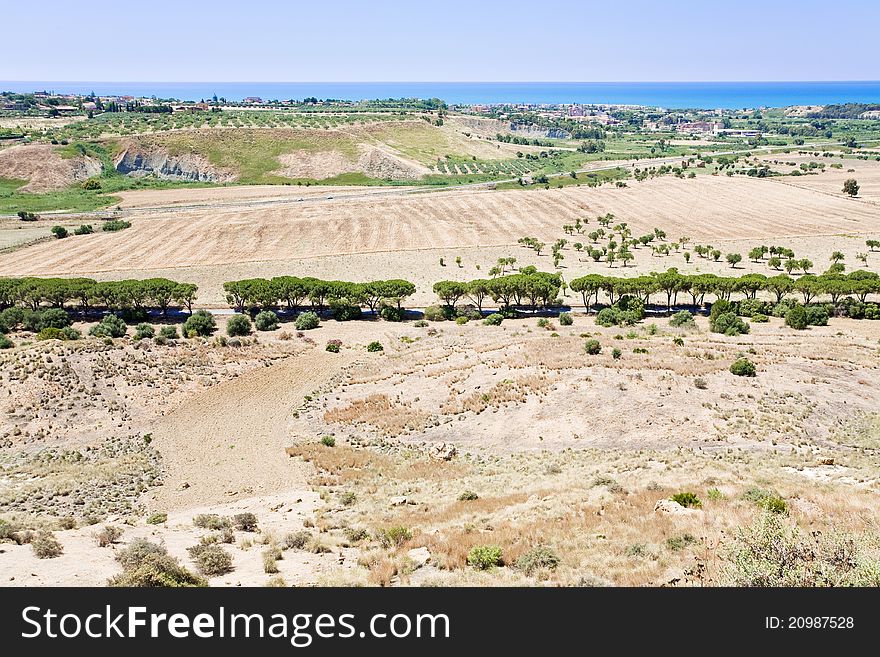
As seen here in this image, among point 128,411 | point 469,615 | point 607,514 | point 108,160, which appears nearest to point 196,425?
point 128,411

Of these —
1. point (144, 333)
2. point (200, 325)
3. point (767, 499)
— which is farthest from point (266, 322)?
point (767, 499)

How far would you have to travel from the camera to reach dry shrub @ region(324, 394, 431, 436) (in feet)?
153

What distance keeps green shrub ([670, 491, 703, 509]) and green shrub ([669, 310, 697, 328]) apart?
48.2 metres

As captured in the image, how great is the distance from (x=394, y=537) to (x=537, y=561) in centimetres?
700

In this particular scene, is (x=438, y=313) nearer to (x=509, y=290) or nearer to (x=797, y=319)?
(x=509, y=290)

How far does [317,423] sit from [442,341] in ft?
76.3

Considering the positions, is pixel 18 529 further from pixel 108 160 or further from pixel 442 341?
pixel 108 160

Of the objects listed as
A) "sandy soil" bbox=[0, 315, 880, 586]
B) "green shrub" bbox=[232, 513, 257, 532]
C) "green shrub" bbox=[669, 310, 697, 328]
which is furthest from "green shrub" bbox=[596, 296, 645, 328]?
"green shrub" bbox=[232, 513, 257, 532]

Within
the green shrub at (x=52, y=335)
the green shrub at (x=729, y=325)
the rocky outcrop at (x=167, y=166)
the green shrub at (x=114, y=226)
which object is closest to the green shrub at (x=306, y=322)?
the green shrub at (x=52, y=335)

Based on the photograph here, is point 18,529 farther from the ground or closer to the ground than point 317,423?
farther from the ground

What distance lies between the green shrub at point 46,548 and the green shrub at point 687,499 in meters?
26.1

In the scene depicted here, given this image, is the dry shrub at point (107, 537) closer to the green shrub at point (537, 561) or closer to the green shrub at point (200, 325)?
the green shrub at point (537, 561)

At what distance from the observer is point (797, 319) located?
228ft

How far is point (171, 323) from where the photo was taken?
74500mm
